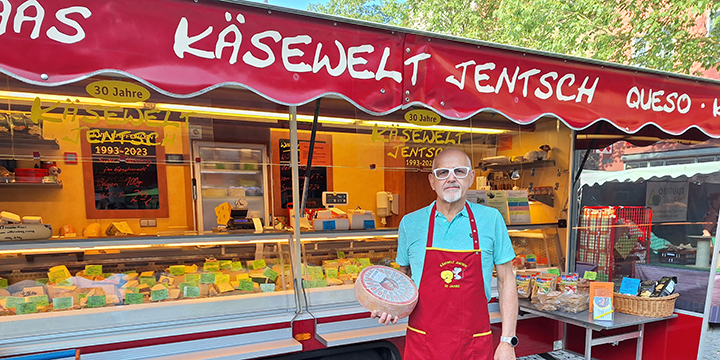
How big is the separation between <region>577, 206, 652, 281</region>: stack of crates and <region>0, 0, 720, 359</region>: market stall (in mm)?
198

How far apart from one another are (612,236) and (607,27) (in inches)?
279

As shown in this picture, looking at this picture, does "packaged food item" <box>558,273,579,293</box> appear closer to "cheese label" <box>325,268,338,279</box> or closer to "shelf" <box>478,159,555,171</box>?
"shelf" <box>478,159,555,171</box>

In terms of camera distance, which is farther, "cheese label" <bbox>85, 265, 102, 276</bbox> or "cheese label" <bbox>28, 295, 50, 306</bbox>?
"cheese label" <bbox>85, 265, 102, 276</bbox>

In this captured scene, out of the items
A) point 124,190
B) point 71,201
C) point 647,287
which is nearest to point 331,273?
point 647,287

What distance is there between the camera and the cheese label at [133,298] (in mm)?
2840

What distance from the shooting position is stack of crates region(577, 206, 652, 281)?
14.0 feet

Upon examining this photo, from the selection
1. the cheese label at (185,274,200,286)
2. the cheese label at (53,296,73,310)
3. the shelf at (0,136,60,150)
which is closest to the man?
the cheese label at (185,274,200,286)

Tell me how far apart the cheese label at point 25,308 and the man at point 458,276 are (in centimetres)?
254

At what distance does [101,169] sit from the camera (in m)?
6.09

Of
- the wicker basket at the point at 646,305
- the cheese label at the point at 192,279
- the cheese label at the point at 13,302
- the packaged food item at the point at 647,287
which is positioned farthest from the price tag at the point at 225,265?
the packaged food item at the point at 647,287

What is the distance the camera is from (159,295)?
116 inches

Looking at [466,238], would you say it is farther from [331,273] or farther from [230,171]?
[230,171]

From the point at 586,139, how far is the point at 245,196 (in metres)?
5.15

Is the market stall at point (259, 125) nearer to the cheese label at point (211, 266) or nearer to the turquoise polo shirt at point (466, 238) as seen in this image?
the cheese label at point (211, 266)
